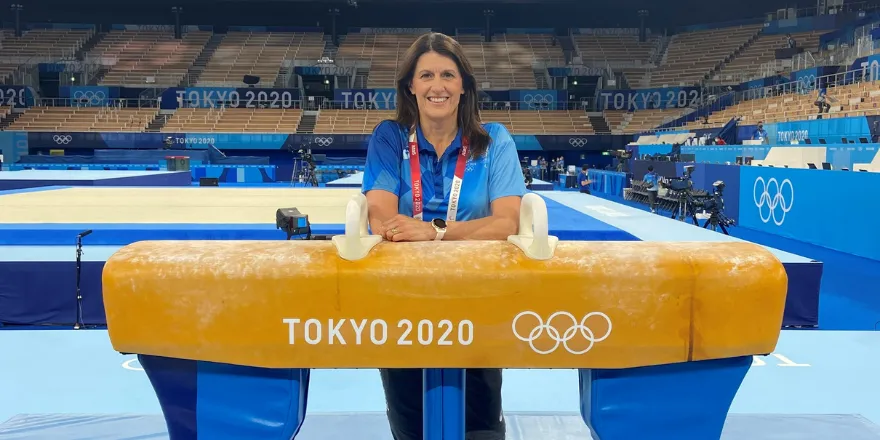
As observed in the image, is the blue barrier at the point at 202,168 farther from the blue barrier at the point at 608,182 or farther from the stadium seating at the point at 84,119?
the blue barrier at the point at 608,182

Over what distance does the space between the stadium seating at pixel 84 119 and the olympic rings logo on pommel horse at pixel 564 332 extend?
2625 cm

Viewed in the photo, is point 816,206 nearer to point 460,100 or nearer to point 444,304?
point 460,100

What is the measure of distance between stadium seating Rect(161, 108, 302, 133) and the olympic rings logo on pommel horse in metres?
24.6

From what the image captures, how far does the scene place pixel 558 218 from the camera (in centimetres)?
571

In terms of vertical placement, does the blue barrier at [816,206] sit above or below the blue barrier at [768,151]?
below

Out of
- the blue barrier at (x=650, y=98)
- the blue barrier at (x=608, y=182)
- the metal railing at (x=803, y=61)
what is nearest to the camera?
the blue barrier at (x=608, y=182)

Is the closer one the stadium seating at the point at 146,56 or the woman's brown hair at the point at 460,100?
the woman's brown hair at the point at 460,100

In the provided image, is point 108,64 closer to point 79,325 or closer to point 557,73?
point 557,73

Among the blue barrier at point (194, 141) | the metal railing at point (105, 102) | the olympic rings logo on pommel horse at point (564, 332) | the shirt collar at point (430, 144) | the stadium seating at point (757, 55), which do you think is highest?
the stadium seating at point (757, 55)

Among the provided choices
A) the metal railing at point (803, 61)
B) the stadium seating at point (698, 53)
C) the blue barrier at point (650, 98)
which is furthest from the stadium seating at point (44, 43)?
the metal railing at point (803, 61)

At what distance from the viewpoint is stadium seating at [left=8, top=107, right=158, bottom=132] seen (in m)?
24.8

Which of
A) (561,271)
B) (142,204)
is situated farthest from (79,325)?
(561,271)

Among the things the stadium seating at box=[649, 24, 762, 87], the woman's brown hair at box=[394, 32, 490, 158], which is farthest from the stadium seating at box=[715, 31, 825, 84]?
the woman's brown hair at box=[394, 32, 490, 158]

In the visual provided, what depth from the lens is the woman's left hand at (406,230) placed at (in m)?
1.63
